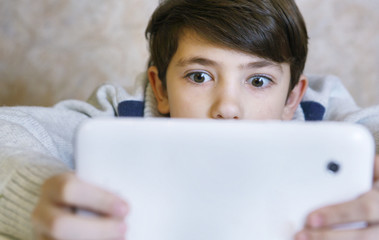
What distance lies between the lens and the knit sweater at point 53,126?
0.49 meters

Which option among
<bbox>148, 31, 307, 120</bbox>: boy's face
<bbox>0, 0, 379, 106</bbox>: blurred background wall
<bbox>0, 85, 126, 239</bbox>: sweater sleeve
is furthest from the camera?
<bbox>0, 0, 379, 106</bbox>: blurred background wall

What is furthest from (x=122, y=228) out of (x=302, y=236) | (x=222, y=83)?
(x=222, y=83)

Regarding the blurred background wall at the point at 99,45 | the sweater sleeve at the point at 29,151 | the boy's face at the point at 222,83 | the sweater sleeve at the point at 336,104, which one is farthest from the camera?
the blurred background wall at the point at 99,45

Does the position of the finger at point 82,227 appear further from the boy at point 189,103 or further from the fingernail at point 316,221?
the fingernail at point 316,221

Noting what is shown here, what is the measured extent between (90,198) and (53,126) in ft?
1.44

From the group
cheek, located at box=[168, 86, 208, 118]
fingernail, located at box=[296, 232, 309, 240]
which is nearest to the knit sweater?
cheek, located at box=[168, 86, 208, 118]

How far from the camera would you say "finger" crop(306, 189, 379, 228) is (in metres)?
0.38

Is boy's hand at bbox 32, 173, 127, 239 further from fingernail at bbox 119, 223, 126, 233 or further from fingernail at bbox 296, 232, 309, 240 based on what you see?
fingernail at bbox 296, 232, 309, 240

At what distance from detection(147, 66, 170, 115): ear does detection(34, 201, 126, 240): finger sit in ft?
1.47

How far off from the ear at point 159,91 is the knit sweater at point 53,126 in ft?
0.03

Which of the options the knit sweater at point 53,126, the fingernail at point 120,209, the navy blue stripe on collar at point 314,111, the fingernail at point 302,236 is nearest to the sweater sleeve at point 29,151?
the knit sweater at point 53,126

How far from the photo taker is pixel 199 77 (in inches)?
27.5

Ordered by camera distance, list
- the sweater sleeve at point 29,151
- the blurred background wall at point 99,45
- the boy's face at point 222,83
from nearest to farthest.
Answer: the sweater sleeve at point 29,151 → the boy's face at point 222,83 → the blurred background wall at point 99,45

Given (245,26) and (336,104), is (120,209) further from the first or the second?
(336,104)
